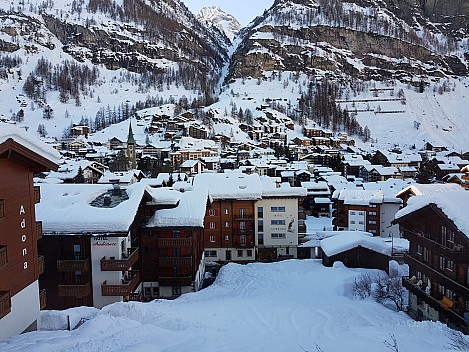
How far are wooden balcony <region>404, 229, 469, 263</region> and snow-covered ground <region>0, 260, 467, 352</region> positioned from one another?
2490mm

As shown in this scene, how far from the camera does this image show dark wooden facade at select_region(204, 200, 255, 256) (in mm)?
25562

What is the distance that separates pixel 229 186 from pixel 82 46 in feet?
385

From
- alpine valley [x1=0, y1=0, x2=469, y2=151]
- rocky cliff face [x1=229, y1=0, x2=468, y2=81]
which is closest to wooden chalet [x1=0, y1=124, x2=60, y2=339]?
alpine valley [x1=0, y1=0, x2=469, y2=151]

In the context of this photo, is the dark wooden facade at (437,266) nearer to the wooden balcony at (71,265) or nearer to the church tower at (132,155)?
the wooden balcony at (71,265)

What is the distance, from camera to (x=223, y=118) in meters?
82.3

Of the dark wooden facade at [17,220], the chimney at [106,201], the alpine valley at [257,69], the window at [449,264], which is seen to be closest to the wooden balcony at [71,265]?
the chimney at [106,201]

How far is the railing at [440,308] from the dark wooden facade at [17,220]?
11.5m

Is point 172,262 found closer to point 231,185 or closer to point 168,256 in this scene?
point 168,256

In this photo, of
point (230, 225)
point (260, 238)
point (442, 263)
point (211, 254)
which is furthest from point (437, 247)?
point (211, 254)

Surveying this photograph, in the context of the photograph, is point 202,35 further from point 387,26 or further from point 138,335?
point 138,335

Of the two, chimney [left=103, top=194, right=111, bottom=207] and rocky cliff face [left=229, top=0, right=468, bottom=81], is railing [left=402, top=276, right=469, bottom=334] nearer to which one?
chimney [left=103, top=194, right=111, bottom=207]

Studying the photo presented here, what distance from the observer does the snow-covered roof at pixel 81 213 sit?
43.2 feet

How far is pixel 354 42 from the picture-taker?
420 ft

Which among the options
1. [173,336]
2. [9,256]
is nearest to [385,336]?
[173,336]
